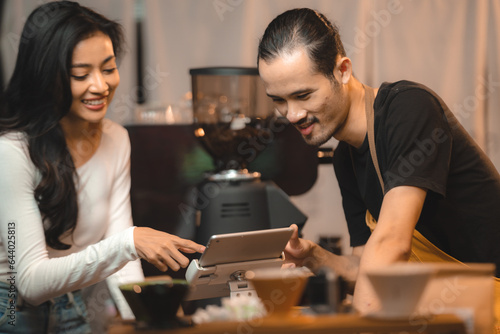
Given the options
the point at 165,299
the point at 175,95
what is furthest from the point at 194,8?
the point at 165,299

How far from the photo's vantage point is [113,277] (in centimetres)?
182

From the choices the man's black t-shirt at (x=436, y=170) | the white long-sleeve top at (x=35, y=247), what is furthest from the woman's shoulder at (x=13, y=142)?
the man's black t-shirt at (x=436, y=170)

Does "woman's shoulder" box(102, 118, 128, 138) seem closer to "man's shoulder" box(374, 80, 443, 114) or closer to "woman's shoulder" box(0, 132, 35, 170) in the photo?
"woman's shoulder" box(0, 132, 35, 170)

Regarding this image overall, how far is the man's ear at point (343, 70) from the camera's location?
1545 millimetres

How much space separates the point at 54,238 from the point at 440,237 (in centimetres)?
115

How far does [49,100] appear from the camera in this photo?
1.66 m

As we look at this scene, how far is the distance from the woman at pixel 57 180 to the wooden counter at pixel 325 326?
57cm

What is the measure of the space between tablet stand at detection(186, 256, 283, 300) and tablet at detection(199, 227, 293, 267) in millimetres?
12

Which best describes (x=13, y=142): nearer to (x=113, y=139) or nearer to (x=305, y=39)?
(x=113, y=139)

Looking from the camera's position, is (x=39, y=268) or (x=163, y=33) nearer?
(x=39, y=268)

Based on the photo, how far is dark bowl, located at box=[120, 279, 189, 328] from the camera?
917 millimetres

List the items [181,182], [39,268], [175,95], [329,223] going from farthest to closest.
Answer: [329,223] → [175,95] → [181,182] → [39,268]

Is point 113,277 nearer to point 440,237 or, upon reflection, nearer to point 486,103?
point 440,237

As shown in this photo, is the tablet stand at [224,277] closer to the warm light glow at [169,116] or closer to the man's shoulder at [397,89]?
the man's shoulder at [397,89]
